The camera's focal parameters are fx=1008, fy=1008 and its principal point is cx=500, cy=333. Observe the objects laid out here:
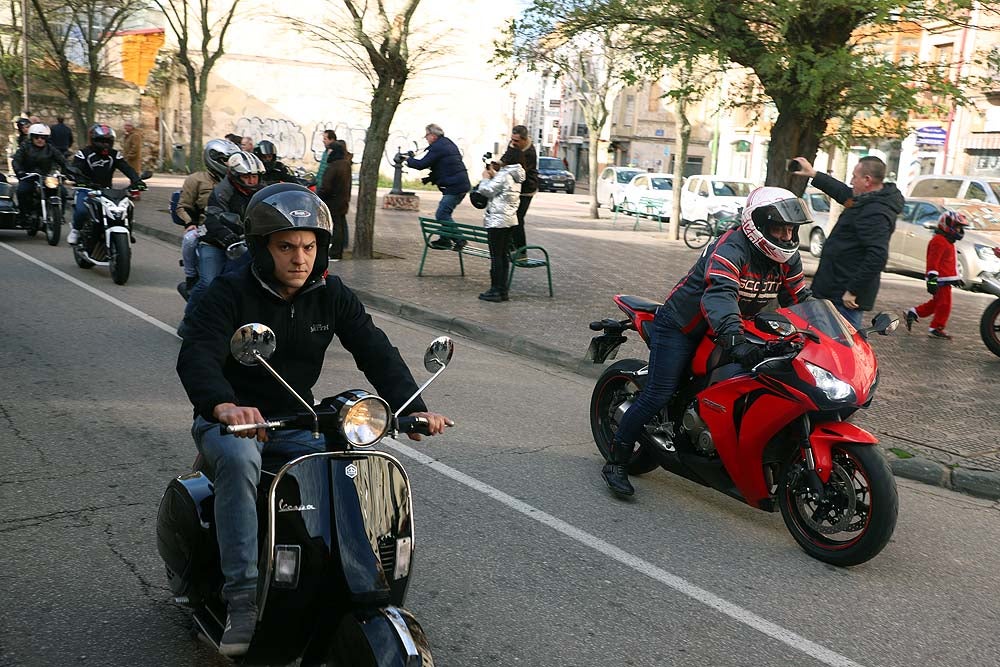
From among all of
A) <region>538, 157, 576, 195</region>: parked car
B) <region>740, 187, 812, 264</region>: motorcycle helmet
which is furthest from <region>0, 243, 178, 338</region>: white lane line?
<region>538, 157, 576, 195</region>: parked car

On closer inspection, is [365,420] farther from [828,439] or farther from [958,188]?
[958,188]

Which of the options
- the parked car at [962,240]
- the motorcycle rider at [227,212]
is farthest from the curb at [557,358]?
the parked car at [962,240]

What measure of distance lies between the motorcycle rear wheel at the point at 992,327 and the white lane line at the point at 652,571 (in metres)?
7.02

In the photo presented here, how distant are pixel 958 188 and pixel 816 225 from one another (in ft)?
11.3

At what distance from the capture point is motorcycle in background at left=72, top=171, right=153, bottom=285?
11.8 meters

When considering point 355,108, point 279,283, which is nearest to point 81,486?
point 279,283

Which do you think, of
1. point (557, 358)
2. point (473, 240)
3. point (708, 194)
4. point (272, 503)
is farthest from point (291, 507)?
point (708, 194)

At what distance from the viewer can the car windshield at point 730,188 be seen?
1089 inches

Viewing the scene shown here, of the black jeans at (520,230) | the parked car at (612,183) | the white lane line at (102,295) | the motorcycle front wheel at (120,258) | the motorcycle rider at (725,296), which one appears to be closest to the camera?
the motorcycle rider at (725,296)

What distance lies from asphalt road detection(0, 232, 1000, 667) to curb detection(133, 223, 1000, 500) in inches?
6.3

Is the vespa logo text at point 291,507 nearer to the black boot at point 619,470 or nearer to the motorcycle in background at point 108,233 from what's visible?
the black boot at point 619,470

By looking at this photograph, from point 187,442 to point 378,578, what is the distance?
11.6 ft

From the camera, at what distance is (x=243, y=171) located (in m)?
7.81

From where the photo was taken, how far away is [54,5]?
35781mm
